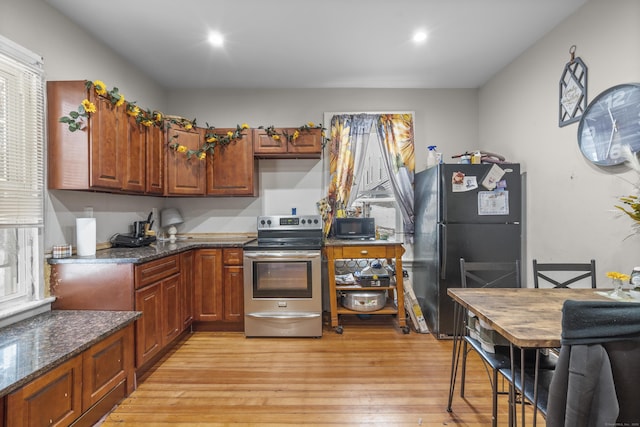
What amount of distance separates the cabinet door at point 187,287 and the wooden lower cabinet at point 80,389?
2.66 ft

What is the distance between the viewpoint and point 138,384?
228cm

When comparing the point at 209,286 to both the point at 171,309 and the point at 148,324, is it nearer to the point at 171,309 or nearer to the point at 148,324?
the point at 171,309

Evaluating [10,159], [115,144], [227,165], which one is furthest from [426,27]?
[10,159]

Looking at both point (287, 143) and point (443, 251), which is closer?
point (443, 251)

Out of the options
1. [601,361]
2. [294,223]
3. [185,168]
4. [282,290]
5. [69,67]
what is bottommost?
[282,290]

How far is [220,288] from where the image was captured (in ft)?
10.3

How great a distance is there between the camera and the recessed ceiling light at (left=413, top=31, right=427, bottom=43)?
2.60 m

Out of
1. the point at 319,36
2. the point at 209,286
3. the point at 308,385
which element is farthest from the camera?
the point at 209,286

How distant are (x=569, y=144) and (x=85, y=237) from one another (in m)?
3.84

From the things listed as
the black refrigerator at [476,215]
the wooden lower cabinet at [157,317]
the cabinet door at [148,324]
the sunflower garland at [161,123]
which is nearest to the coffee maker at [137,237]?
the wooden lower cabinet at [157,317]

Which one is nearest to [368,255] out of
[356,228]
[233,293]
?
[356,228]

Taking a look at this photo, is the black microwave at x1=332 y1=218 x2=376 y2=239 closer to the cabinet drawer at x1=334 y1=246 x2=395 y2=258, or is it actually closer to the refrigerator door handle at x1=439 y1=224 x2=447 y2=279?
the cabinet drawer at x1=334 y1=246 x2=395 y2=258

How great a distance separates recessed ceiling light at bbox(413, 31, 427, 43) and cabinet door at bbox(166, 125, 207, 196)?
91.9 inches

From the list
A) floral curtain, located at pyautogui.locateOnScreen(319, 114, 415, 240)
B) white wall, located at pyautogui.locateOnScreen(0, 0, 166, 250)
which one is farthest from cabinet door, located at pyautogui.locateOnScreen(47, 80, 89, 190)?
floral curtain, located at pyautogui.locateOnScreen(319, 114, 415, 240)
